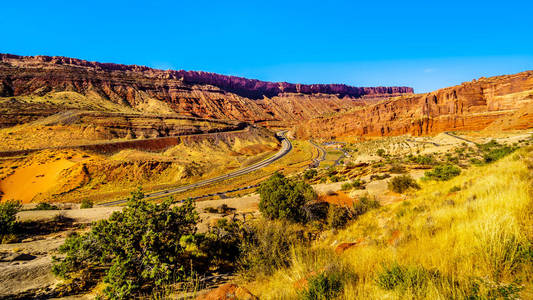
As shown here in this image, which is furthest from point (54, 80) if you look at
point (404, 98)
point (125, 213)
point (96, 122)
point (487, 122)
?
point (487, 122)

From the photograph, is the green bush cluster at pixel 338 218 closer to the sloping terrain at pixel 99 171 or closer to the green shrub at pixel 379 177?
the green shrub at pixel 379 177

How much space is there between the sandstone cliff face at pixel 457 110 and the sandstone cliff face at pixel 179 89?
71394mm

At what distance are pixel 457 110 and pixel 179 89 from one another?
120 meters

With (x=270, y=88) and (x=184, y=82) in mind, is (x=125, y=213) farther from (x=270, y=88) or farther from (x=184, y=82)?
(x=270, y=88)

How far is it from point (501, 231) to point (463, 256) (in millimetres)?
696

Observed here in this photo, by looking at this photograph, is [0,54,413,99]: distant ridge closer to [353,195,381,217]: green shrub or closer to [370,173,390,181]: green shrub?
[370,173,390,181]: green shrub

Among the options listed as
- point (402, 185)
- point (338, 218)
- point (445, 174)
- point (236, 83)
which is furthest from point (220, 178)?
point (236, 83)

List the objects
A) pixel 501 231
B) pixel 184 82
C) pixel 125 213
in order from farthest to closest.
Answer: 1. pixel 184 82
2. pixel 125 213
3. pixel 501 231

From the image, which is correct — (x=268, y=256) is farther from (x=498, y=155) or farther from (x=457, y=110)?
(x=457, y=110)

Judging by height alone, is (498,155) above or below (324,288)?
below

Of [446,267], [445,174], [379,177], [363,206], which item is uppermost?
[446,267]

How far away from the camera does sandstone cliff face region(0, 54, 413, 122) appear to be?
80.9 meters

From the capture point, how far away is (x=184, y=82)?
12462 centimetres

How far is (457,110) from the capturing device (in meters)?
52.6
